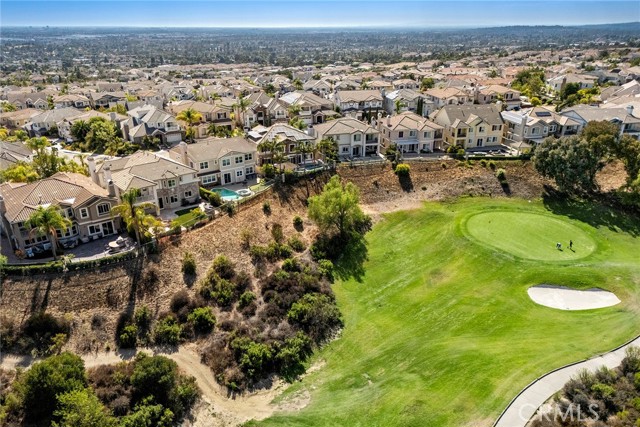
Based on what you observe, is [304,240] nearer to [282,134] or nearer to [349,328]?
[349,328]

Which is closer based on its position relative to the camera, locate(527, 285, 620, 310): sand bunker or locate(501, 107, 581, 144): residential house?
locate(527, 285, 620, 310): sand bunker

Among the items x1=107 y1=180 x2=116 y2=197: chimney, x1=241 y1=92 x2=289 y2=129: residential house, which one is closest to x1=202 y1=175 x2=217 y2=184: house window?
x1=107 y1=180 x2=116 y2=197: chimney

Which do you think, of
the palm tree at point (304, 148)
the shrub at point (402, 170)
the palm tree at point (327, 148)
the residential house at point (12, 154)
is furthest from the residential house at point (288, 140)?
the residential house at point (12, 154)

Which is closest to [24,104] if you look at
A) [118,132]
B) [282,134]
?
[118,132]

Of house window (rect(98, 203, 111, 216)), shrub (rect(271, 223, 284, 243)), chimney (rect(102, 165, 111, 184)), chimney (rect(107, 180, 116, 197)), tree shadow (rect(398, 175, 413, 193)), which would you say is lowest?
shrub (rect(271, 223, 284, 243))

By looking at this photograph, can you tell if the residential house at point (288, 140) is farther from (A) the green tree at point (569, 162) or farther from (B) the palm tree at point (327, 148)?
(A) the green tree at point (569, 162)

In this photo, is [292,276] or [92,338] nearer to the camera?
[92,338]

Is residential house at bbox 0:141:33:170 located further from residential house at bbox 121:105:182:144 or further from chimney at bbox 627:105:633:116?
chimney at bbox 627:105:633:116
